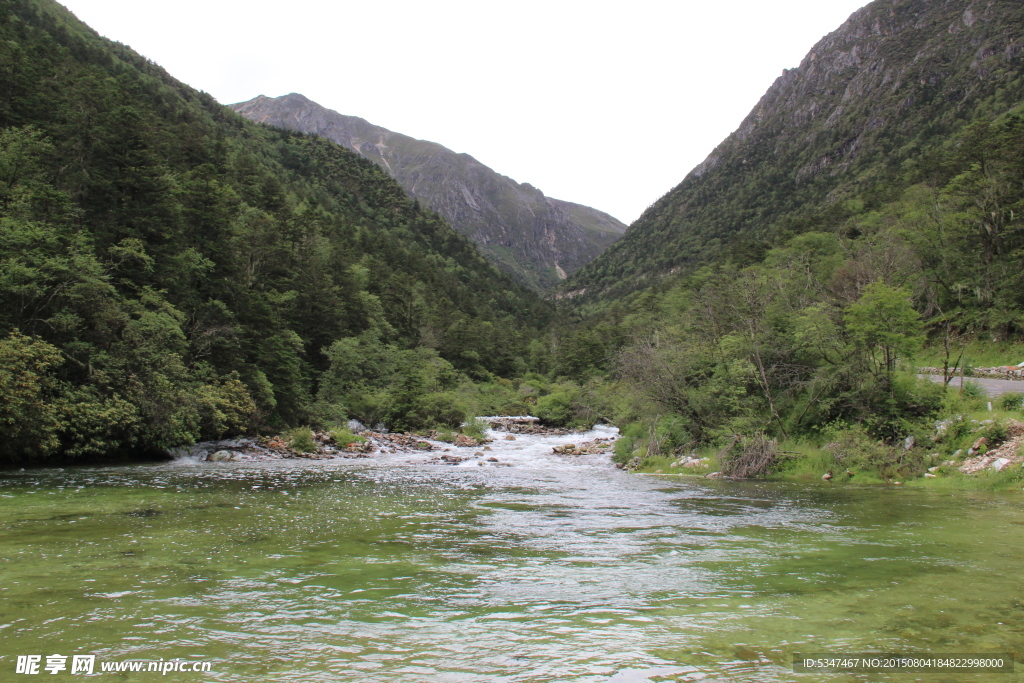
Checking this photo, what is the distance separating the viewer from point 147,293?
3228cm

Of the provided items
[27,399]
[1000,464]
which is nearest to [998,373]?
[1000,464]

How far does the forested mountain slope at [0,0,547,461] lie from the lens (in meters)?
24.6

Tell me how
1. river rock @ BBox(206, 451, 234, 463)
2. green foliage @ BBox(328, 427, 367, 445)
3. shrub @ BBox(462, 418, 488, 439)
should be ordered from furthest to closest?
1. shrub @ BBox(462, 418, 488, 439)
2. green foliage @ BBox(328, 427, 367, 445)
3. river rock @ BBox(206, 451, 234, 463)

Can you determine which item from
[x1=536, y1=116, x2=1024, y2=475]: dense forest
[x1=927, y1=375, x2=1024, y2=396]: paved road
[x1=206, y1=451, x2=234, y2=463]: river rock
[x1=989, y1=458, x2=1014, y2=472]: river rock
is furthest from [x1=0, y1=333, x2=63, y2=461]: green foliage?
[x1=927, y1=375, x2=1024, y2=396]: paved road

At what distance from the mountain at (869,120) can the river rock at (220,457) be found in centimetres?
7236

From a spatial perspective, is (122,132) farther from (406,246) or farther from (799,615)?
(406,246)

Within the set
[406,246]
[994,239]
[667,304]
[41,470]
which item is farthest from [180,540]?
[406,246]

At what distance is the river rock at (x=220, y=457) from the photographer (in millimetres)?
28411

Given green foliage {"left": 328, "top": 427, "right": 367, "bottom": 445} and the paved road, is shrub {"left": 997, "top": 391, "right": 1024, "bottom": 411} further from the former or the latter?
green foliage {"left": 328, "top": 427, "right": 367, "bottom": 445}

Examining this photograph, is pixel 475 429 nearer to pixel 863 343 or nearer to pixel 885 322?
pixel 863 343

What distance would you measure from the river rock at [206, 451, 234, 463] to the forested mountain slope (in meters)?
1.63

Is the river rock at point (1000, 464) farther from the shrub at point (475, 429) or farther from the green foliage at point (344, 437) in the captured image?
the shrub at point (475, 429)

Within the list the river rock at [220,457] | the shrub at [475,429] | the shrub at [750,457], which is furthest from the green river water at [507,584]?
the shrub at [475,429]

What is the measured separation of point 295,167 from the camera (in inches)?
5812
